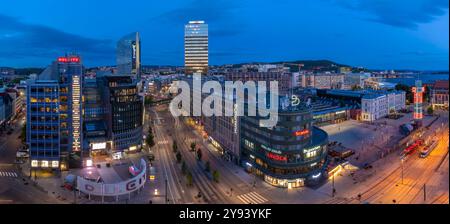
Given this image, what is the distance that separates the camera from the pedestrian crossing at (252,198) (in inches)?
1151

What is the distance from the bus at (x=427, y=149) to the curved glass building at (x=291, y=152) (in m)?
17.6

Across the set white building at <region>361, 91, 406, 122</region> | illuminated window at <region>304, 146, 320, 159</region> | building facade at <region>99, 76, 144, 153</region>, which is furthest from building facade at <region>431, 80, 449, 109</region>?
building facade at <region>99, 76, 144, 153</region>

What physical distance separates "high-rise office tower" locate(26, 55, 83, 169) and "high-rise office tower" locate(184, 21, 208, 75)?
106 meters

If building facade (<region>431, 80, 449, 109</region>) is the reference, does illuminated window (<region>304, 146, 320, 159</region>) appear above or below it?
below

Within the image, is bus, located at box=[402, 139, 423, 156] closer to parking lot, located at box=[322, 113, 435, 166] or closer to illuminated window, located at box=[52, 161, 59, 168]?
parking lot, located at box=[322, 113, 435, 166]

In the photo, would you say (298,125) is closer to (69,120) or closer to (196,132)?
(69,120)

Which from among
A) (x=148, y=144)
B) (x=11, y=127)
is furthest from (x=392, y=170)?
(x=11, y=127)

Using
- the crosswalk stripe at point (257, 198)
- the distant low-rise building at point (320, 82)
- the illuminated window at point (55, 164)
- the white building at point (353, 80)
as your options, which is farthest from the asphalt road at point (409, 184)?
the white building at point (353, 80)

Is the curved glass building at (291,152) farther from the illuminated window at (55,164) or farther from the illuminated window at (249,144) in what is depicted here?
the illuminated window at (55,164)

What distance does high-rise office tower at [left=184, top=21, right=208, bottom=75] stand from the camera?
145750 mm

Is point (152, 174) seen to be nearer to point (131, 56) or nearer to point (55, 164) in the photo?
point (55, 164)

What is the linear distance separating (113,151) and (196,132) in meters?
19.2

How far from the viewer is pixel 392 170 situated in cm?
3872

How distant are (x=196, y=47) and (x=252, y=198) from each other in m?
124
